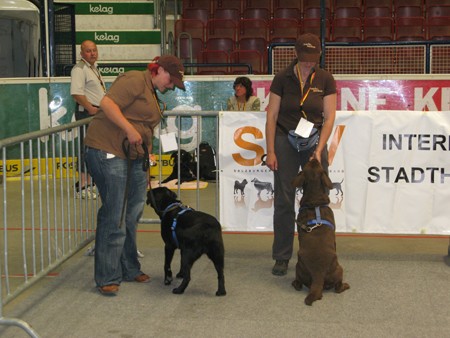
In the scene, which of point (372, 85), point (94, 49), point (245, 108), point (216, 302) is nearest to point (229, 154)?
point (216, 302)

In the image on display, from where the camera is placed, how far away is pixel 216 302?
506 cm

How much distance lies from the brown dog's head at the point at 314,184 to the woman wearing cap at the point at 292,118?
21cm

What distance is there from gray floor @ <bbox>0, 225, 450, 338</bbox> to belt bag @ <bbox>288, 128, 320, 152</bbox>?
97cm

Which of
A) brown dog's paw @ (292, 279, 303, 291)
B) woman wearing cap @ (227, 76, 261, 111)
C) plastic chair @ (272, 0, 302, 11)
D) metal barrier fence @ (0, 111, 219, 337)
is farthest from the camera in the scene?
plastic chair @ (272, 0, 302, 11)

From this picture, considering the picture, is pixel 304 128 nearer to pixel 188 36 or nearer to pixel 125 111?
pixel 125 111

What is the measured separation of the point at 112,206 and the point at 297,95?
60.6 inches

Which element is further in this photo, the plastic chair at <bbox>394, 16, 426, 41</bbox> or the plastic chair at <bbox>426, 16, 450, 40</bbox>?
the plastic chair at <bbox>394, 16, 426, 41</bbox>

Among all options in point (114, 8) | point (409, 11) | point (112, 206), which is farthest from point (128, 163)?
point (114, 8)

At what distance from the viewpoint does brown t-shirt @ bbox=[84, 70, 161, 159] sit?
4.91 metres

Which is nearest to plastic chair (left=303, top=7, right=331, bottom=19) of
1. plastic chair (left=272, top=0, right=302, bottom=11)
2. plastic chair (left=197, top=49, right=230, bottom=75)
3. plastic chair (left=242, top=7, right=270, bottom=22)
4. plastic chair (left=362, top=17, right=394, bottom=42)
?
plastic chair (left=272, top=0, right=302, bottom=11)

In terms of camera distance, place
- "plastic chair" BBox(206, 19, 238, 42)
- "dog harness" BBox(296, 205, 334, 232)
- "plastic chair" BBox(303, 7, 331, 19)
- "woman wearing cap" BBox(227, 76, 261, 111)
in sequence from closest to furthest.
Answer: "dog harness" BBox(296, 205, 334, 232)
"woman wearing cap" BBox(227, 76, 261, 111)
"plastic chair" BBox(206, 19, 238, 42)
"plastic chair" BBox(303, 7, 331, 19)

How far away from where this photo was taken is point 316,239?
5.05 metres

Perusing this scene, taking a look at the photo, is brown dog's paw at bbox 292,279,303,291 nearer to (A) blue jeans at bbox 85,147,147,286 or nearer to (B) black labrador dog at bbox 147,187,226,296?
(B) black labrador dog at bbox 147,187,226,296

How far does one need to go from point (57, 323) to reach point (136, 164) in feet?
3.86
